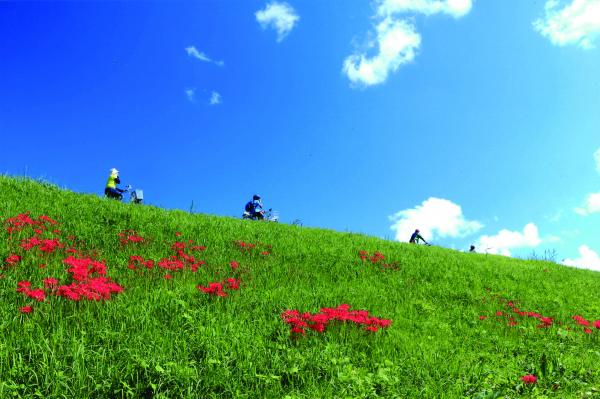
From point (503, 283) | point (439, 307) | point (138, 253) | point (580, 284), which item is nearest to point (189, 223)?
point (138, 253)

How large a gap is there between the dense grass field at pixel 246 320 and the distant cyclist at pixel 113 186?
20.6 feet

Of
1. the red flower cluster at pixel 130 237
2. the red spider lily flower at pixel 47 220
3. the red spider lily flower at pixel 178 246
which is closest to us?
the red flower cluster at pixel 130 237

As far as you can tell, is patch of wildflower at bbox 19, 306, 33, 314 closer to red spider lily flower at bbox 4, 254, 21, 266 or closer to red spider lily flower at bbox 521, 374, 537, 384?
red spider lily flower at bbox 4, 254, 21, 266

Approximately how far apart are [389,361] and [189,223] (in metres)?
9.29

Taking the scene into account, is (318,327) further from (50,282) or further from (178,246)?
(178,246)

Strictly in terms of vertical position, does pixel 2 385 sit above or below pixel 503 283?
below

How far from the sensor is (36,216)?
11.3 m

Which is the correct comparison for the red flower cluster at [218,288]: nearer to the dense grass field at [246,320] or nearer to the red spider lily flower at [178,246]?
the dense grass field at [246,320]

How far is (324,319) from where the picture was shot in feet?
21.9

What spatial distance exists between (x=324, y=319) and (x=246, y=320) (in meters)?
1.26

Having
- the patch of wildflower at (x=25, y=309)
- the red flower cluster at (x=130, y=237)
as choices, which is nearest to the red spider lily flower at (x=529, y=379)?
the patch of wildflower at (x=25, y=309)

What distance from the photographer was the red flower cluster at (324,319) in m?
6.53

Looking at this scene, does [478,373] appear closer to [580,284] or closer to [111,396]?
[111,396]

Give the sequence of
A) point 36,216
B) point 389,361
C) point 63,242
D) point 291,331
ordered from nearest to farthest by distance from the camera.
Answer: point 389,361
point 291,331
point 63,242
point 36,216
